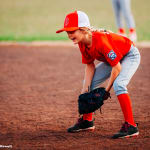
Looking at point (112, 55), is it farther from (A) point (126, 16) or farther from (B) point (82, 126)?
(A) point (126, 16)

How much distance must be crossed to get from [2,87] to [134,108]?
7.38 feet

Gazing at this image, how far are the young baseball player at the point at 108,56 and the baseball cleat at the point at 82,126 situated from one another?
→ 0.04 ft

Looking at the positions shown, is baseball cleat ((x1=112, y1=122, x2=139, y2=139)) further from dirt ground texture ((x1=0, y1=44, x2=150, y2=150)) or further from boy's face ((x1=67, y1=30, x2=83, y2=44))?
boy's face ((x1=67, y1=30, x2=83, y2=44))

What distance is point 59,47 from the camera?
350 inches

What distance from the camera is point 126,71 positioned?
3607mm

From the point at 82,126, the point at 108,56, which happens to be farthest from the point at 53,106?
the point at 108,56

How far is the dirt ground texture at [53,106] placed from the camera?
138 inches

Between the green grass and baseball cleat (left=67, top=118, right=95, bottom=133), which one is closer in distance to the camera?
baseball cleat (left=67, top=118, right=95, bottom=133)

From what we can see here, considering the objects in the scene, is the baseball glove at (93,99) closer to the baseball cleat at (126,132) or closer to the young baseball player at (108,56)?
the young baseball player at (108,56)

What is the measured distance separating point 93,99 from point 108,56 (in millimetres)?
503

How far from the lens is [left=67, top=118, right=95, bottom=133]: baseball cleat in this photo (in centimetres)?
388

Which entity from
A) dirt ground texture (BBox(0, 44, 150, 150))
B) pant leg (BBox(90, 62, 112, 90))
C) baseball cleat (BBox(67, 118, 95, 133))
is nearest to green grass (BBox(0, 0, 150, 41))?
dirt ground texture (BBox(0, 44, 150, 150))

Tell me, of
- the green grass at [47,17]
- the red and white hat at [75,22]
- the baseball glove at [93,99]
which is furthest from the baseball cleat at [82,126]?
the green grass at [47,17]

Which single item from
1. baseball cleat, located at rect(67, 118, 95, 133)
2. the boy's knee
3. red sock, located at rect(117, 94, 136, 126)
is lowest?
baseball cleat, located at rect(67, 118, 95, 133)
